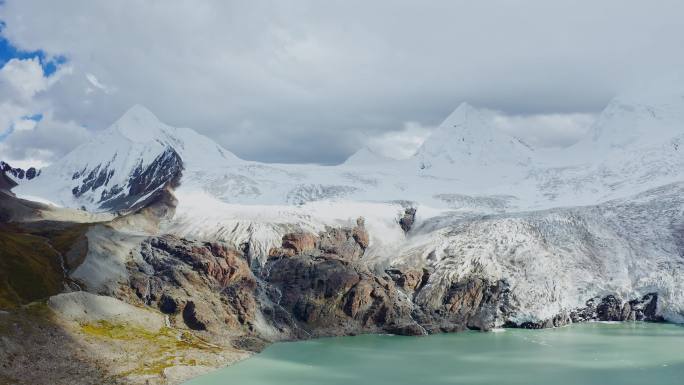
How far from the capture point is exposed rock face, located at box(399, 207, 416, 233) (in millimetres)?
183125

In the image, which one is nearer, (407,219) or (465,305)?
(465,305)

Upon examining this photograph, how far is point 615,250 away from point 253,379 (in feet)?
326

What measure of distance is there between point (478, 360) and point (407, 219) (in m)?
86.1

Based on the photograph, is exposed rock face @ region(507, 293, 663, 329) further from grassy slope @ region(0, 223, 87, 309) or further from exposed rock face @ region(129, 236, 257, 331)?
grassy slope @ region(0, 223, 87, 309)

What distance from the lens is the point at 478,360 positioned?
10119cm

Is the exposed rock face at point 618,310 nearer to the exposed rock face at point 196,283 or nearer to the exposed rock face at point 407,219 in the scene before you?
the exposed rock face at point 407,219

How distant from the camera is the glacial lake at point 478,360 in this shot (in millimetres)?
88375

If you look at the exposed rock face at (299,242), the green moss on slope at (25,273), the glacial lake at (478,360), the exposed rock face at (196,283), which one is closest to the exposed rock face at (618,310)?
the glacial lake at (478,360)

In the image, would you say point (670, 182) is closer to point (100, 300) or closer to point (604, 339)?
point (604, 339)

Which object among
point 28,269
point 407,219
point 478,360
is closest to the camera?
point 478,360

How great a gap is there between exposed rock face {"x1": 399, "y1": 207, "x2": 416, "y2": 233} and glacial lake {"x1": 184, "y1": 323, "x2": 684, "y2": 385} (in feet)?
184

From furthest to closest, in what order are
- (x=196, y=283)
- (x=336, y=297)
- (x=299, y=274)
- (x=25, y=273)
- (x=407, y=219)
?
1. (x=407, y=219)
2. (x=299, y=274)
3. (x=336, y=297)
4. (x=196, y=283)
5. (x=25, y=273)

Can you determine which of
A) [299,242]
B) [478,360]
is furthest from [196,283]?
[478,360]

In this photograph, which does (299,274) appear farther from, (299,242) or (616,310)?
(616,310)
